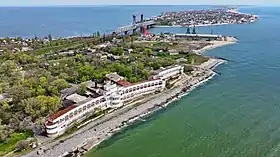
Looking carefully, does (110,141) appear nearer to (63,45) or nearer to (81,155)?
(81,155)

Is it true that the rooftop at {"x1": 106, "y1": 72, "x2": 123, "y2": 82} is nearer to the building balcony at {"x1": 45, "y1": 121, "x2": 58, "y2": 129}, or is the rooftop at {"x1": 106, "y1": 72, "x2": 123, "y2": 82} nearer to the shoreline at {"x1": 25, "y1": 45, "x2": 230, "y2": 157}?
the shoreline at {"x1": 25, "y1": 45, "x2": 230, "y2": 157}

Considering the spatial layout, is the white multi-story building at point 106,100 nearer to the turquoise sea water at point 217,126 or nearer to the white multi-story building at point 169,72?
the white multi-story building at point 169,72

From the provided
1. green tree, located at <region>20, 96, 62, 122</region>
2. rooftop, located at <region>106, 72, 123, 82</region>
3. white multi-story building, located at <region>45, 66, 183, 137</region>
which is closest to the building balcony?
white multi-story building, located at <region>45, 66, 183, 137</region>

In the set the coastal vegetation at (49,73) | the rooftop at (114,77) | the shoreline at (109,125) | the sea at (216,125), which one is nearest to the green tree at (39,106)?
the coastal vegetation at (49,73)

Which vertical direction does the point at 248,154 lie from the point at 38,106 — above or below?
below

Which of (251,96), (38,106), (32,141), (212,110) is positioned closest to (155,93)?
(212,110)

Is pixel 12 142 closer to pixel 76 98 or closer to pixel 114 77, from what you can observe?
pixel 76 98
